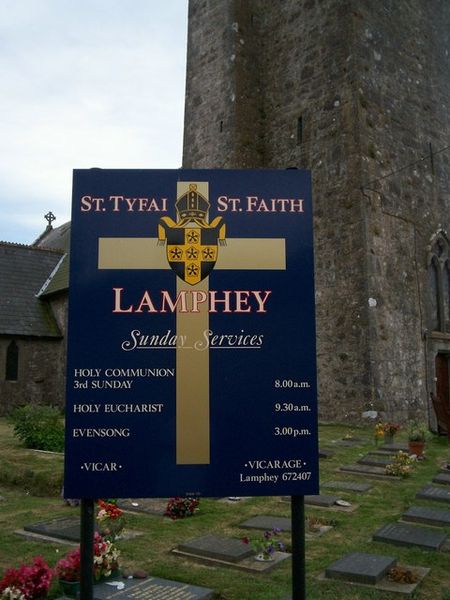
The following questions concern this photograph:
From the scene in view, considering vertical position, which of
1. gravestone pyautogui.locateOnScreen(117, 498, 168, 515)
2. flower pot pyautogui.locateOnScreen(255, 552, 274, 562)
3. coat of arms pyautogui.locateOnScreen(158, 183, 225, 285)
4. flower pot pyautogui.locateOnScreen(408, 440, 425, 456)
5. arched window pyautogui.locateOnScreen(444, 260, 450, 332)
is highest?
arched window pyautogui.locateOnScreen(444, 260, 450, 332)

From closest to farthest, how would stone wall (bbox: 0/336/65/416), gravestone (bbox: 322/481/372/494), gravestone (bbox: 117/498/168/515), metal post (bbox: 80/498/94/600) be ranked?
metal post (bbox: 80/498/94/600)
gravestone (bbox: 117/498/168/515)
gravestone (bbox: 322/481/372/494)
stone wall (bbox: 0/336/65/416)

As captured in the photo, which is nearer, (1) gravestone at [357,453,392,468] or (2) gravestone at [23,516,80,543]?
(2) gravestone at [23,516,80,543]

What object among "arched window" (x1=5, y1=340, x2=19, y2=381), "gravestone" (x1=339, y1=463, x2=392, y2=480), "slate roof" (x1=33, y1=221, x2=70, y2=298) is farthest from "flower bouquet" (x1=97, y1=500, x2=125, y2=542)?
"arched window" (x1=5, y1=340, x2=19, y2=381)

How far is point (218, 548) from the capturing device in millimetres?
5188

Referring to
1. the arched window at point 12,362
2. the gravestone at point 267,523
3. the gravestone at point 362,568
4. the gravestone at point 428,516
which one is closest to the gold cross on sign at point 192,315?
the gravestone at point 362,568

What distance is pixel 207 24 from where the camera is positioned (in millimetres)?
19859

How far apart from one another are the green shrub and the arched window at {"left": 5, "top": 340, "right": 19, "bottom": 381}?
38.9ft

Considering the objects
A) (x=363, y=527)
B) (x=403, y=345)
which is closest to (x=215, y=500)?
(x=363, y=527)

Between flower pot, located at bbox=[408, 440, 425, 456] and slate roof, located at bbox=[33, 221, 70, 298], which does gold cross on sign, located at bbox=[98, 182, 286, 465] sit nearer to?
flower pot, located at bbox=[408, 440, 425, 456]

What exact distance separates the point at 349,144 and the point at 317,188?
152cm

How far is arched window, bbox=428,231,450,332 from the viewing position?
58.7ft

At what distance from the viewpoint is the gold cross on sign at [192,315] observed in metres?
3.17

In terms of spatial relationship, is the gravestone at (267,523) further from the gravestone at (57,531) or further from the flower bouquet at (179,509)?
the gravestone at (57,531)

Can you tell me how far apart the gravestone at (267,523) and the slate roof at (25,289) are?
61.9 ft
